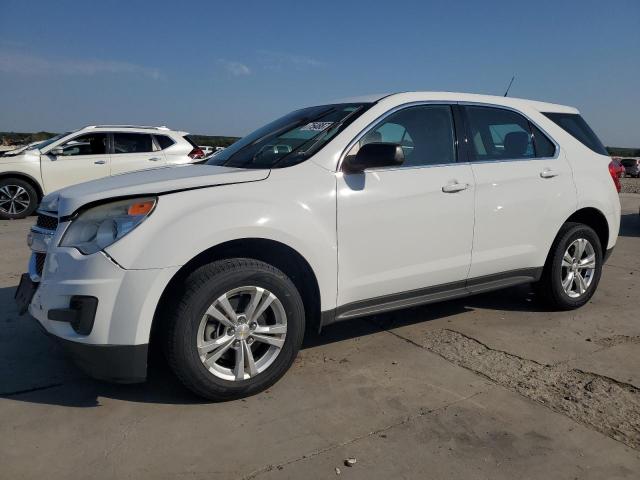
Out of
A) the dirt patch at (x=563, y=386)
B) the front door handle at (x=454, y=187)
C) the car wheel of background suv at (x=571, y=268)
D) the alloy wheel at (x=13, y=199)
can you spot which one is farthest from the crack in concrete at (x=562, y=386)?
the alloy wheel at (x=13, y=199)

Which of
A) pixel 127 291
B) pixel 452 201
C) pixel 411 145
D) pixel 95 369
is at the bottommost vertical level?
pixel 95 369

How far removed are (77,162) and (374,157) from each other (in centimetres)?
846

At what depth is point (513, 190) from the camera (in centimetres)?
387

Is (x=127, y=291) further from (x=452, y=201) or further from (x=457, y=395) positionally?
(x=452, y=201)

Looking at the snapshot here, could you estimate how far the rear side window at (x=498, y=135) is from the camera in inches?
152

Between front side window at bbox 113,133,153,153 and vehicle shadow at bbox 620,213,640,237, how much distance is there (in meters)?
8.68

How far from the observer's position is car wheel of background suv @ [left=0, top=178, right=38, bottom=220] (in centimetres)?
963

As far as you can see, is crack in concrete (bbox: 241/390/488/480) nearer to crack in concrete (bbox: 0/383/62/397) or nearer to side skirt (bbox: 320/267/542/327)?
side skirt (bbox: 320/267/542/327)

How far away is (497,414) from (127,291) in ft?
6.56

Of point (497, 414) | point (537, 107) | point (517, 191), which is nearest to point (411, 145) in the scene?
point (517, 191)

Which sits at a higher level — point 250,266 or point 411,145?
point 411,145

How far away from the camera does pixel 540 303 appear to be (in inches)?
179

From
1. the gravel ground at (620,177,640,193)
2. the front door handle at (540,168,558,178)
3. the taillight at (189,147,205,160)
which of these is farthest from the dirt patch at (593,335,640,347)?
the gravel ground at (620,177,640,193)

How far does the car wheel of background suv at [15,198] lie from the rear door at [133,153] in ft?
4.97
